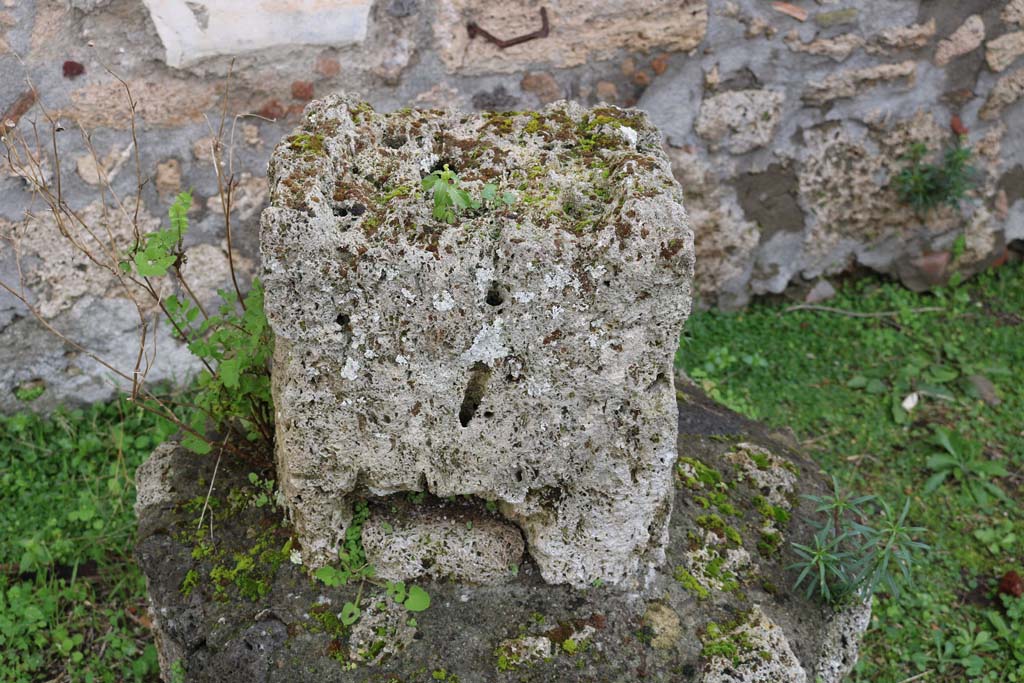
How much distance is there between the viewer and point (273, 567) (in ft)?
7.05

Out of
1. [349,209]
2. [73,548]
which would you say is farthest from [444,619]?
[73,548]

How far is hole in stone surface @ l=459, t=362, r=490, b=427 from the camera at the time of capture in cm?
192

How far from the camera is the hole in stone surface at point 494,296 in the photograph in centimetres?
185

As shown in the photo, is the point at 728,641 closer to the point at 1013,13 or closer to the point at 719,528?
the point at 719,528

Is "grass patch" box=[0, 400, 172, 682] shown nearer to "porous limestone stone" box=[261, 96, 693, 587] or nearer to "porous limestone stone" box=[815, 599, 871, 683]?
"porous limestone stone" box=[261, 96, 693, 587]

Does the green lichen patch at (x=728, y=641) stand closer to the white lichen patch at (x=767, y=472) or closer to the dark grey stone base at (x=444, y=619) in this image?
the dark grey stone base at (x=444, y=619)

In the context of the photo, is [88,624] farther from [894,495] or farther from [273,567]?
[894,495]

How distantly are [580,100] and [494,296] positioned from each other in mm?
1934

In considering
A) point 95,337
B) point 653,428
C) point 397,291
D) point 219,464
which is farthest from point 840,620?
point 95,337

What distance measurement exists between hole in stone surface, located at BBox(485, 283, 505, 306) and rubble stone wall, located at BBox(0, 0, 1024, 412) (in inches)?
56.1

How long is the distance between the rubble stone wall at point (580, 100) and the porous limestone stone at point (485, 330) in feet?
3.68

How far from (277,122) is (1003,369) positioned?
324cm

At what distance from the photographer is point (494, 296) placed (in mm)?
1868

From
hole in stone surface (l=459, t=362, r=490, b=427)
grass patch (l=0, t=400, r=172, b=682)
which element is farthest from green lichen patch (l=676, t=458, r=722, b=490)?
grass patch (l=0, t=400, r=172, b=682)
